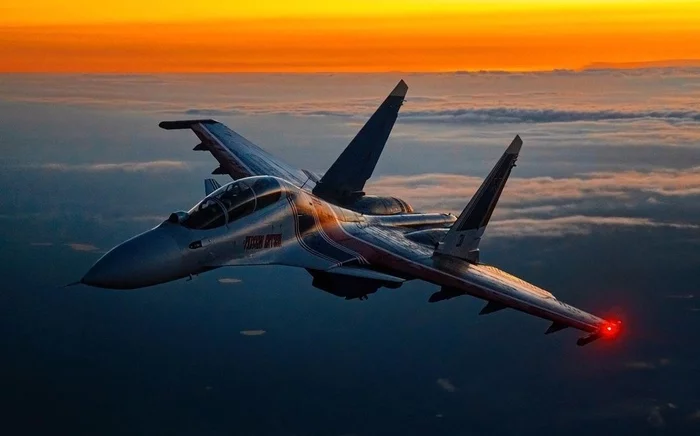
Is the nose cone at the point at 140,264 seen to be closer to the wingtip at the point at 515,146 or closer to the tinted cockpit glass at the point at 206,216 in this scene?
the tinted cockpit glass at the point at 206,216

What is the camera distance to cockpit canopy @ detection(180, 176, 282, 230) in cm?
3412

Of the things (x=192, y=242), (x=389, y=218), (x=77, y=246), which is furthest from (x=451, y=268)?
(x=77, y=246)

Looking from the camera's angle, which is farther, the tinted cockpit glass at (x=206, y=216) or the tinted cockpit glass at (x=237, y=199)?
the tinted cockpit glass at (x=237, y=199)

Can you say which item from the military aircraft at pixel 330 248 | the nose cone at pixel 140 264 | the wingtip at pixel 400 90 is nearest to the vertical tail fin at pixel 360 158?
the wingtip at pixel 400 90

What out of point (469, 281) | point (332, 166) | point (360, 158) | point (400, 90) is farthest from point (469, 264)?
point (400, 90)

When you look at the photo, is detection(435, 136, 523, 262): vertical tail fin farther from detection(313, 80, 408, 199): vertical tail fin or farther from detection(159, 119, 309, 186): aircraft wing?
detection(159, 119, 309, 186): aircraft wing

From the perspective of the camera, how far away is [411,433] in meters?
92.8

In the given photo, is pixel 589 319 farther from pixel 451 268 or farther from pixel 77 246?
pixel 77 246

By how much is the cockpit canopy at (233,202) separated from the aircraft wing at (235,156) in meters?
12.6

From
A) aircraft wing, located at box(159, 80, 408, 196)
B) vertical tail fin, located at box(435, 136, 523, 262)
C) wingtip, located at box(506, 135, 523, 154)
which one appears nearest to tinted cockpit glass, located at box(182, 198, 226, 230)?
vertical tail fin, located at box(435, 136, 523, 262)

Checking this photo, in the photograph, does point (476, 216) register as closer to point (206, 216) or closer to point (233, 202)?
point (233, 202)

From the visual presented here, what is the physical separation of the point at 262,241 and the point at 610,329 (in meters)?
14.6

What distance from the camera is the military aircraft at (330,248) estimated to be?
3275cm

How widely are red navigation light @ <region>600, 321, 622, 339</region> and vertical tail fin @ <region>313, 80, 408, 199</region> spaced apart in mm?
16857
